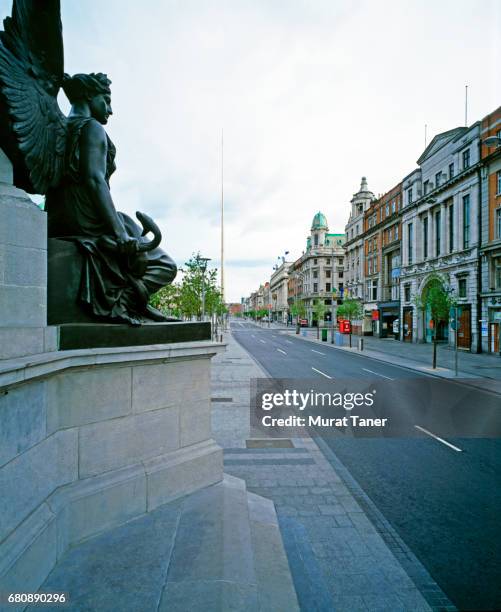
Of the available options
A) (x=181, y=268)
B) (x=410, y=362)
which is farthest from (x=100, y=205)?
(x=181, y=268)

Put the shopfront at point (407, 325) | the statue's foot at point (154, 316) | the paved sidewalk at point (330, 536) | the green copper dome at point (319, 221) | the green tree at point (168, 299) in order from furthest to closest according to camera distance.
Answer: the green copper dome at point (319, 221)
the shopfront at point (407, 325)
the green tree at point (168, 299)
the statue's foot at point (154, 316)
the paved sidewalk at point (330, 536)

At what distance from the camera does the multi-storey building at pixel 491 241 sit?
28.0 metres

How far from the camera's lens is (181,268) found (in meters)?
40.9

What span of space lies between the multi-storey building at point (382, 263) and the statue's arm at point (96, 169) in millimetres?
45391

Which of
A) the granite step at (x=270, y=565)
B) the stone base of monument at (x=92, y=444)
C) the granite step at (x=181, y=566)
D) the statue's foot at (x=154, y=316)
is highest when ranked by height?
the statue's foot at (x=154, y=316)

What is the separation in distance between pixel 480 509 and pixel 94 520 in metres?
5.71

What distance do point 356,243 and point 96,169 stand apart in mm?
59453

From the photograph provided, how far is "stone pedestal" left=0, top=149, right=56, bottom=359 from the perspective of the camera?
3.12m

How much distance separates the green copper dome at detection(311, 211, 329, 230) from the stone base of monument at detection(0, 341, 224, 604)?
313 feet

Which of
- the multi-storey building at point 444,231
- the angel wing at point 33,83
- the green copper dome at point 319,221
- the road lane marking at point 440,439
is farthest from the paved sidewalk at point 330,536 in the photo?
the green copper dome at point 319,221

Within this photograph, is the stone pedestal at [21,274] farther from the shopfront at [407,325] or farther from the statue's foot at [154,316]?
the shopfront at [407,325]

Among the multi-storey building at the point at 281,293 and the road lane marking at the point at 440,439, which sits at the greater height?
the multi-storey building at the point at 281,293

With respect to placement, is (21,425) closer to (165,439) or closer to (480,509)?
(165,439)

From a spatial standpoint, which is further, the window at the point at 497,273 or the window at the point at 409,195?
the window at the point at 409,195
